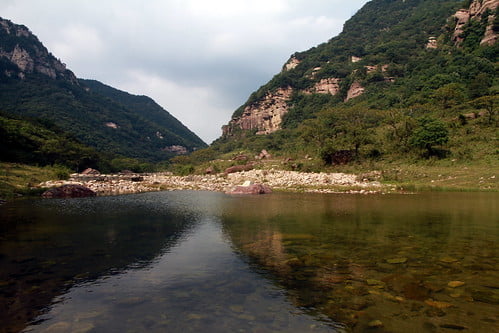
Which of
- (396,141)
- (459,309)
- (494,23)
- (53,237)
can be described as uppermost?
(494,23)

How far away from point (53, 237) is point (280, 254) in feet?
37.0

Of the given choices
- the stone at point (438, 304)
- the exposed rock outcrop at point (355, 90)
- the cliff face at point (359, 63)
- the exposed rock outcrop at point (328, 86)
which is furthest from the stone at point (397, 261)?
the exposed rock outcrop at point (328, 86)

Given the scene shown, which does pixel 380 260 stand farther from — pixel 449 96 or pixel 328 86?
pixel 328 86

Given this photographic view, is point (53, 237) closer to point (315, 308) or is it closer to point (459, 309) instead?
point (315, 308)

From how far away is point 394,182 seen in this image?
134 ft

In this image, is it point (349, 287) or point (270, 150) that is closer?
point (349, 287)

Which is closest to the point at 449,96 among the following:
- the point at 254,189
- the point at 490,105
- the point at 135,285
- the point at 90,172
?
the point at 490,105

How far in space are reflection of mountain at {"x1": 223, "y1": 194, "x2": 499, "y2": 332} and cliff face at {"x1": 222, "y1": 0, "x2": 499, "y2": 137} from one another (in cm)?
11610

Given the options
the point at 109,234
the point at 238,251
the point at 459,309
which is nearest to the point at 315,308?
the point at 459,309

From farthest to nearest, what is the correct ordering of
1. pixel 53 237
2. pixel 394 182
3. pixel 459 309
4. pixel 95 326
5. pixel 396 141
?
pixel 396 141 < pixel 394 182 < pixel 53 237 < pixel 459 309 < pixel 95 326

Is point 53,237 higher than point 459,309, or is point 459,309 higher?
point 53,237

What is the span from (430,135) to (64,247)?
5196cm

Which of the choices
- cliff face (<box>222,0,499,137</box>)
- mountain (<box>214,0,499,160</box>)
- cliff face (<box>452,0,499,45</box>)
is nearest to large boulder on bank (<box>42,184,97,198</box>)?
mountain (<box>214,0,499,160</box>)

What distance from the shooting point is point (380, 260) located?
10.8 metres
